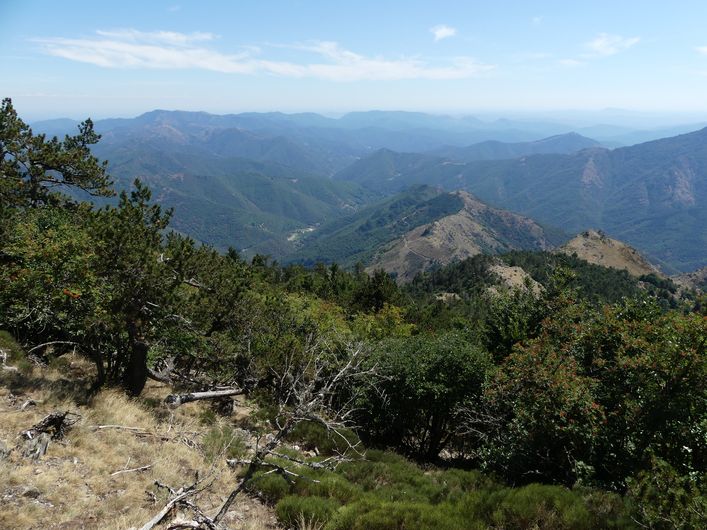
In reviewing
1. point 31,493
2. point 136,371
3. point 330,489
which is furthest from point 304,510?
point 136,371

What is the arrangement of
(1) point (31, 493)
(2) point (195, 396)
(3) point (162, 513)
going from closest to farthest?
(3) point (162, 513) → (1) point (31, 493) → (2) point (195, 396)

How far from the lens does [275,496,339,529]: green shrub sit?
810 cm

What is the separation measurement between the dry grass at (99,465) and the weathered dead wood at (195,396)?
1.21 ft

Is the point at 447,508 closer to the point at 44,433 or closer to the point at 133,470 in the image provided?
the point at 133,470

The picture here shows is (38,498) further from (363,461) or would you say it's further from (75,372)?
(75,372)

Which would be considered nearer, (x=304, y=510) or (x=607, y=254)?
(x=304, y=510)

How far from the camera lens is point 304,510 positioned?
327 inches

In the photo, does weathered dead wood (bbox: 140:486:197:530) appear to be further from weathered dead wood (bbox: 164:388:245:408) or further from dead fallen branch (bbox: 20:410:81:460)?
weathered dead wood (bbox: 164:388:245:408)

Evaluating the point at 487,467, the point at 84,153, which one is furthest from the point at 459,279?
the point at 487,467

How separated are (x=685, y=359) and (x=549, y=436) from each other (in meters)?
3.75

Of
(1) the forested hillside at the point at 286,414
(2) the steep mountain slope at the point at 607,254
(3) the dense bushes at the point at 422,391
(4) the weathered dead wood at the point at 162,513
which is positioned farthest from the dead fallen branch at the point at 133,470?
(2) the steep mountain slope at the point at 607,254

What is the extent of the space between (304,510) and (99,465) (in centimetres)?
479

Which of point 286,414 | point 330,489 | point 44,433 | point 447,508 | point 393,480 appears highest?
point 44,433

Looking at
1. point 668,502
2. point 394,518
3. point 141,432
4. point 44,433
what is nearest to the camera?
point 668,502
